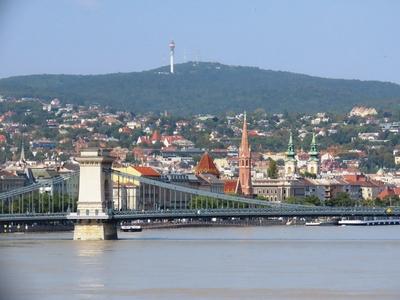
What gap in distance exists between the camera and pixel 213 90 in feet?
620

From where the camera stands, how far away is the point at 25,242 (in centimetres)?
4888

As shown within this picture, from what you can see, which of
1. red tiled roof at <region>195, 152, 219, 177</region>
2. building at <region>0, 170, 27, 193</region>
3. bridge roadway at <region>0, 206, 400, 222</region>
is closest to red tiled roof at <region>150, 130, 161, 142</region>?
red tiled roof at <region>195, 152, 219, 177</region>

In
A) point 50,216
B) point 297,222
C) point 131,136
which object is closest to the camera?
point 50,216

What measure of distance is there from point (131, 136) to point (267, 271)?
377 ft

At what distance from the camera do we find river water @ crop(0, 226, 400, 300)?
3119 cm

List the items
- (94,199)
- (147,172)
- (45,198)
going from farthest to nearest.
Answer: (147,172)
(45,198)
(94,199)

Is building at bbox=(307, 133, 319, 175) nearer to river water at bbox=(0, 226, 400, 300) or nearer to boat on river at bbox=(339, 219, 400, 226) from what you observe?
boat on river at bbox=(339, 219, 400, 226)

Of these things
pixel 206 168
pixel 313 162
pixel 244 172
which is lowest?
pixel 313 162

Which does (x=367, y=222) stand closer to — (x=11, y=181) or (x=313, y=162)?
(x=11, y=181)

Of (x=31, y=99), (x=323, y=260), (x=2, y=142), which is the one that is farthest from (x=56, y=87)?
(x=323, y=260)

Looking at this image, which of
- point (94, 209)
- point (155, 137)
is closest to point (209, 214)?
point (94, 209)

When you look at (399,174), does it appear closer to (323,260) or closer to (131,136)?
(131,136)

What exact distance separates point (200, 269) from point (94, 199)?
15.8 meters

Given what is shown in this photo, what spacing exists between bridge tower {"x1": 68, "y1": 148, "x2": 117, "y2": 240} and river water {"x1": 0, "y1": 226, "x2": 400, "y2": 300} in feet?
2.13
